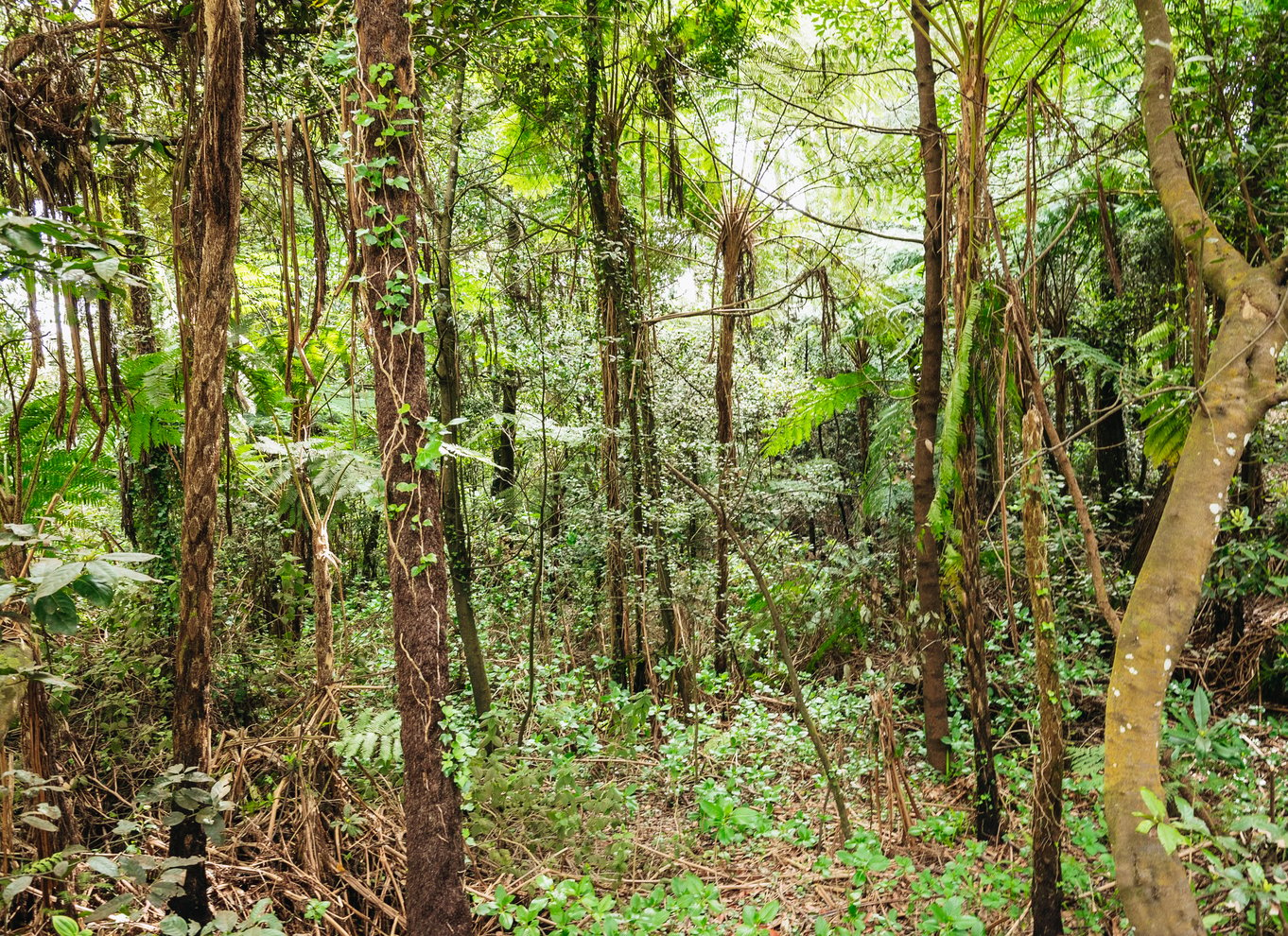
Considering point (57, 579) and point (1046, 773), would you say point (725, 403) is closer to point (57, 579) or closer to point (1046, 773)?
point (1046, 773)

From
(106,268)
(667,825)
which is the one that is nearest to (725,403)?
(667,825)

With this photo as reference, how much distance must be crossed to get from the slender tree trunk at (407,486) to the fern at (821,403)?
4033mm

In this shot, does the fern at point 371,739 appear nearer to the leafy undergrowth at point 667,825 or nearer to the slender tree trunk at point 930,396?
the leafy undergrowth at point 667,825

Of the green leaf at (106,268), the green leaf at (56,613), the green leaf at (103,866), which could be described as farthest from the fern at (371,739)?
the green leaf at (106,268)

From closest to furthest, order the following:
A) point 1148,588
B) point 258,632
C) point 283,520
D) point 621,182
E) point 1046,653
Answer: point 1148,588 → point 1046,653 → point 258,632 → point 283,520 → point 621,182

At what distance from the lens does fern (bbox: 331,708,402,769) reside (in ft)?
11.4

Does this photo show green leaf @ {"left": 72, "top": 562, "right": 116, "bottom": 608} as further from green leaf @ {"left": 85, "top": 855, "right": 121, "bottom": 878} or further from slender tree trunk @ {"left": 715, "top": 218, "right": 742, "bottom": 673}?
slender tree trunk @ {"left": 715, "top": 218, "right": 742, "bottom": 673}

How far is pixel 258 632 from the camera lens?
5.47 metres

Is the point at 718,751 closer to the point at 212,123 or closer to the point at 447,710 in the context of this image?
the point at 447,710

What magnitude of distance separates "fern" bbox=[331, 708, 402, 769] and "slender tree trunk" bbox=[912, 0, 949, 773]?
3095mm

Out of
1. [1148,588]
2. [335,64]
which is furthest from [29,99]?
[1148,588]

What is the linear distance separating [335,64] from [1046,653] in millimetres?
3800

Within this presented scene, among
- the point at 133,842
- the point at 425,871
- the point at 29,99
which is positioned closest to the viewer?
the point at 425,871

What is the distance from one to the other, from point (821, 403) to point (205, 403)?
15.4 feet
